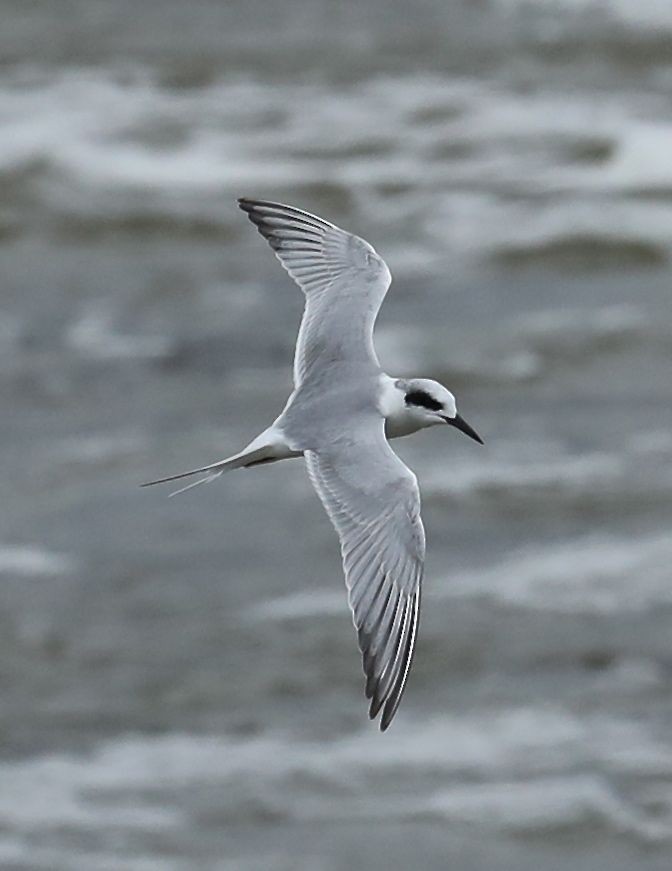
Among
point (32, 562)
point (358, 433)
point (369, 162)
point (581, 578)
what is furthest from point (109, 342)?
point (358, 433)

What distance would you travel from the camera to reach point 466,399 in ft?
45.2

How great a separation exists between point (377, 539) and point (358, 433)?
0.42 meters

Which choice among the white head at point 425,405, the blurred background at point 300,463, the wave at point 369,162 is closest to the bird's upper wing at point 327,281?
the white head at point 425,405

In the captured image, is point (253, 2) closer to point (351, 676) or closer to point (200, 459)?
point (200, 459)

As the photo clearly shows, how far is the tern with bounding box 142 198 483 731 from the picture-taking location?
20.7 ft

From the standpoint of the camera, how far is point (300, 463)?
13086 millimetres

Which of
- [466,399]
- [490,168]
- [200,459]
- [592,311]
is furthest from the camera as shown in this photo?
[490,168]

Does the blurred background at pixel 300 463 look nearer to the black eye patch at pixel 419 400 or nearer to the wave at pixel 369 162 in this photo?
the wave at pixel 369 162

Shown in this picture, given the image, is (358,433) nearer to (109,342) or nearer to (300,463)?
(300,463)

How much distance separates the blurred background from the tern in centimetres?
273

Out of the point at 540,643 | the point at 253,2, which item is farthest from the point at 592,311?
the point at 253,2

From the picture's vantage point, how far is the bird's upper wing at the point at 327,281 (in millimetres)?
7434

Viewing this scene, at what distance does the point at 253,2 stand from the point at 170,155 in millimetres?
2972

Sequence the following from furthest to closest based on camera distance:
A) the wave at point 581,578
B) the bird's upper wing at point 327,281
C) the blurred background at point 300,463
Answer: the wave at point 581,578
the blurred background at point 300,463
the bird's upper wing at point 327,281
